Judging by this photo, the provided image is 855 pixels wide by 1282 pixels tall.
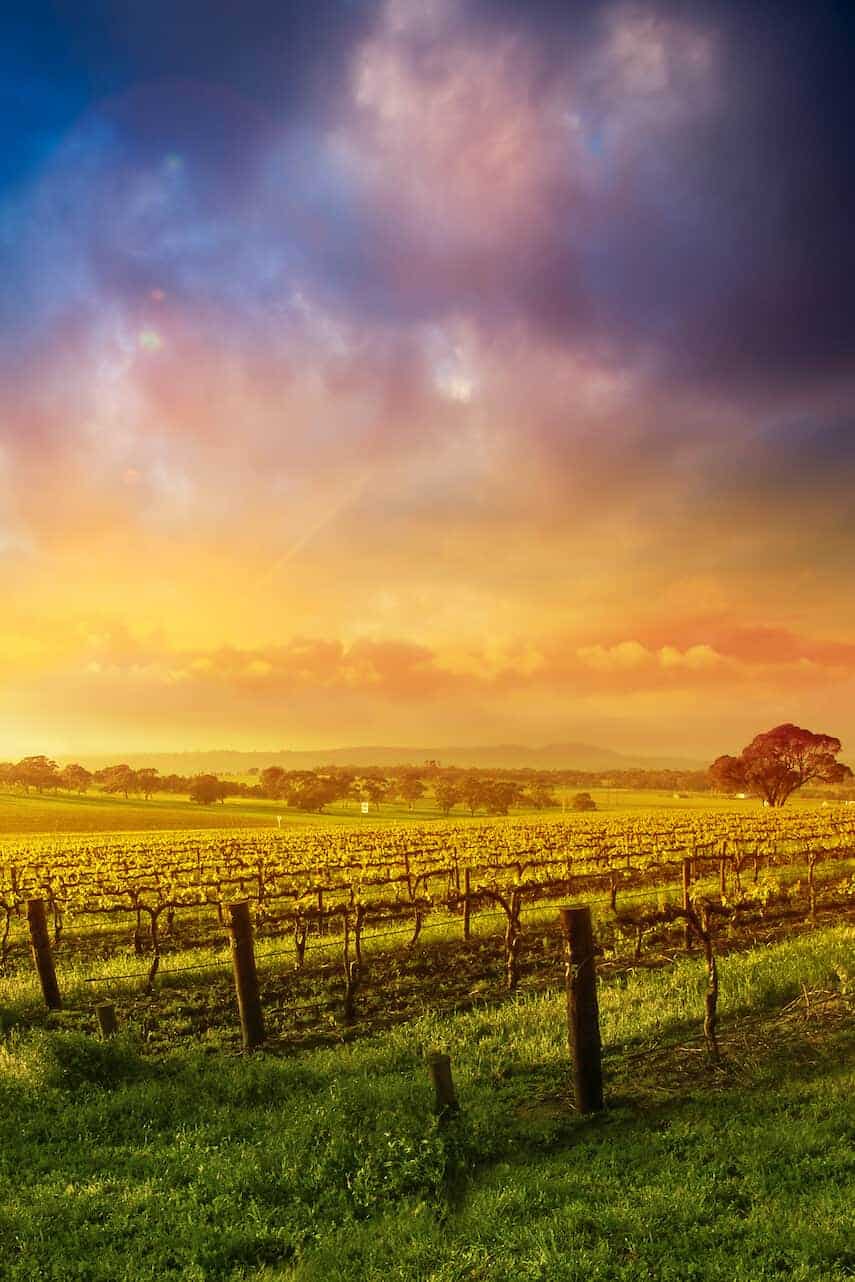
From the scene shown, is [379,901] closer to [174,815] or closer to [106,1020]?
[106,1020]

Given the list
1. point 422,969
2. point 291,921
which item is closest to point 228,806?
point 291,921

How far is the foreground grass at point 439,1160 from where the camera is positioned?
654 cm

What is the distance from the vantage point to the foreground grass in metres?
6.54

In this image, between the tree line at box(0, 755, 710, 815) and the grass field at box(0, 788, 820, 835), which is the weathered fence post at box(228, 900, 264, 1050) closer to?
the grass field at box(0, 788, 820, 835)

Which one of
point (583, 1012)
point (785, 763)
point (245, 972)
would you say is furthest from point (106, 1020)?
point (785, 763)

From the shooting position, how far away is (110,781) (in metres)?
174

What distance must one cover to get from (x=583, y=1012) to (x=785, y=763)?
119 metres

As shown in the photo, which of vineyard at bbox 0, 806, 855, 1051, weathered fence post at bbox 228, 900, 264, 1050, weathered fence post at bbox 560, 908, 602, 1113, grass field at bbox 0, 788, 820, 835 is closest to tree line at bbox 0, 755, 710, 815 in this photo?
grass field at bbox 0, 788, 820, 835

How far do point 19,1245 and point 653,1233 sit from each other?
5.63 m

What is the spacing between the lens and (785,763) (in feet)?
380

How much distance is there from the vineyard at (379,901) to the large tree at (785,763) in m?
53.4

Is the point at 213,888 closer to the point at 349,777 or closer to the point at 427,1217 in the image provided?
the point at 427,1217

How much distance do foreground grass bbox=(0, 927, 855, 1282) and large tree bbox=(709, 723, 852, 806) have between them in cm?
11292

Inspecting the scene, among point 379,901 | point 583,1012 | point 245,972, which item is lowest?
point 379,901
